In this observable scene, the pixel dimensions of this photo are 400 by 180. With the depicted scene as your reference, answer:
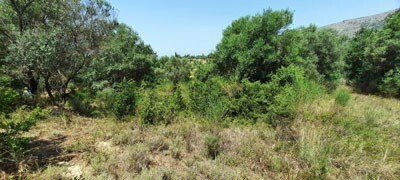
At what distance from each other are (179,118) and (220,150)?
1.93 meters

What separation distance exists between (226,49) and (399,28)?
13.4 meters

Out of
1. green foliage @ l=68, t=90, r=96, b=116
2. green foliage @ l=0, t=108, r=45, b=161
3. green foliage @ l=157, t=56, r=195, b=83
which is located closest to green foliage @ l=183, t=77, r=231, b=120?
green foliage @ l=68, t=90, r=96, b=116

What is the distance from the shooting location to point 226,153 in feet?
13.3

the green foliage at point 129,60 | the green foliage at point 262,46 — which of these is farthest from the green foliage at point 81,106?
the green foliage at point 262,46

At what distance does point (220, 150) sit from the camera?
165 inches

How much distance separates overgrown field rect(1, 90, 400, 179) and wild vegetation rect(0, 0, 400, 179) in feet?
0.07

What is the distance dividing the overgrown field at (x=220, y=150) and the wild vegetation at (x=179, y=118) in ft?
0.07

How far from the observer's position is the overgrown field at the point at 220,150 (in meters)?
3.44

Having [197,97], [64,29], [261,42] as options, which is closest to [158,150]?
[197,97]

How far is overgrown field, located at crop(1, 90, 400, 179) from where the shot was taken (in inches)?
135

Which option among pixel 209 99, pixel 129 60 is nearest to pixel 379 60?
pixel 209 99

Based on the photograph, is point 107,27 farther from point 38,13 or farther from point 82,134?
point 82,134

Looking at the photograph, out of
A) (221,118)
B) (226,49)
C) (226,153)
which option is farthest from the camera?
(226,49)

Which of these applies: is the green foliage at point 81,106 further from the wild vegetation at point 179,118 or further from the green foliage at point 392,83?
the green foliage at point 392,83
